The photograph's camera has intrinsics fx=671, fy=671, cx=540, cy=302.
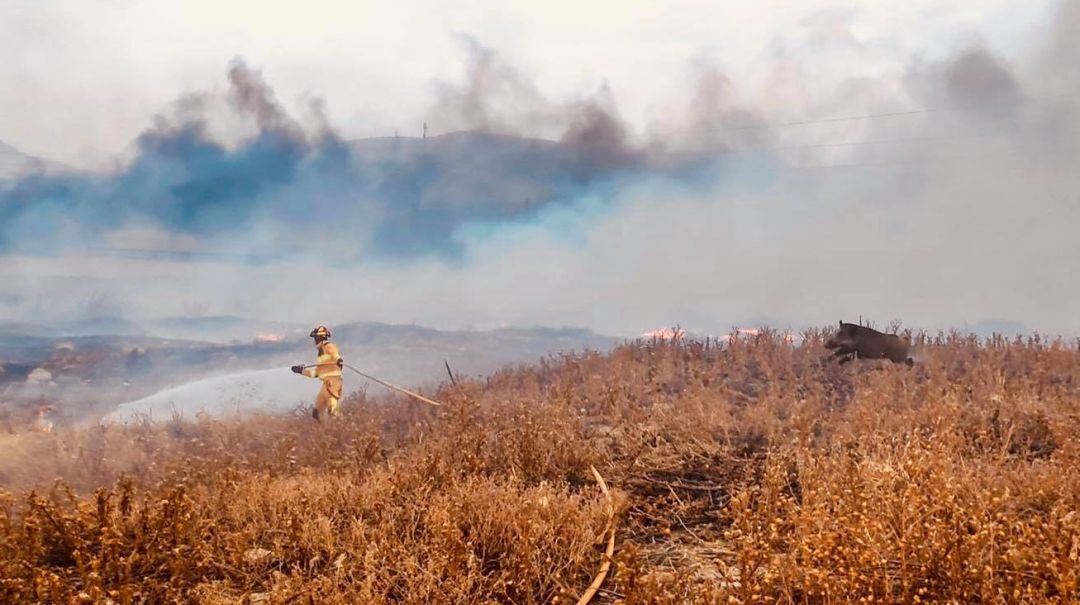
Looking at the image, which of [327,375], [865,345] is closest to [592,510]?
[327,375]

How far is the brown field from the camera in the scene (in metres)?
3.58

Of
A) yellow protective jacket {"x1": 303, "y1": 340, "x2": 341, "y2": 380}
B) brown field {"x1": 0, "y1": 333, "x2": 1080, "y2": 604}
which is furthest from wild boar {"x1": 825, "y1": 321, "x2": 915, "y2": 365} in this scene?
yellow protective jacket {"x1": 303, "y1": 340, "x2": 341, "y2": 380}

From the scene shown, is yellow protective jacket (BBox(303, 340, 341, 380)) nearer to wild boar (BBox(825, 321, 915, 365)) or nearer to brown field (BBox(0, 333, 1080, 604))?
brown field (BBox(0, 333, 1080, 604))

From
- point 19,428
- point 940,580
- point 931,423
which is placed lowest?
point 19,428

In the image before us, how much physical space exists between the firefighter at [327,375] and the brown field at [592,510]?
4.90 feet

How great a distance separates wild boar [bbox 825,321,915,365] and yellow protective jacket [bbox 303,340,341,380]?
8123mm

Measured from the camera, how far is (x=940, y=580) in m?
3.62

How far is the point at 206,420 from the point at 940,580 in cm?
981

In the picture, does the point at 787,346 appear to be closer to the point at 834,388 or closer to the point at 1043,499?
the point at 834,388

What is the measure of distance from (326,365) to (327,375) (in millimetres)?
177

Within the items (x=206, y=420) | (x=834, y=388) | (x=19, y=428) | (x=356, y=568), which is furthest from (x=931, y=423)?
(x=19, y=428)

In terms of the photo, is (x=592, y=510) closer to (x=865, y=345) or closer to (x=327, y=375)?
(x=327, y=375)

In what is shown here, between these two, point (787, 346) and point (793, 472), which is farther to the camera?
point (787, 346)

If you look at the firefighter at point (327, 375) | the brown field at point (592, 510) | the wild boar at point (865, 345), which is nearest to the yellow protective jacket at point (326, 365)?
the firefighter at point (327, 375)
